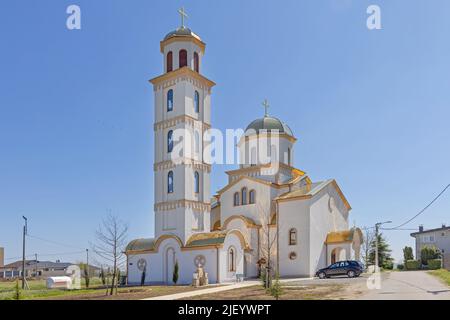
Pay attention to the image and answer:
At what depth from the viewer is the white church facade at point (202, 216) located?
1300 inches

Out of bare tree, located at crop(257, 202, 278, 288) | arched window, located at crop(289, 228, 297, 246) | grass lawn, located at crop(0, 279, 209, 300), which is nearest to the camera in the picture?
grass lawn, located at crop(0, 279, 209, 300)

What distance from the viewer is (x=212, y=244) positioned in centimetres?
3142

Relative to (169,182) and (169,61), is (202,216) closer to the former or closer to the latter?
(169,182)

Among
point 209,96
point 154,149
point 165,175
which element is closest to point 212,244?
point 165,175

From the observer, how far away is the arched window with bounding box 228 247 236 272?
3234 cm

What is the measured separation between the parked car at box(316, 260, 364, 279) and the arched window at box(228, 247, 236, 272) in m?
6.00

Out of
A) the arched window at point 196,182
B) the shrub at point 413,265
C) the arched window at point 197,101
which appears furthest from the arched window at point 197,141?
the shrub at point 413,265

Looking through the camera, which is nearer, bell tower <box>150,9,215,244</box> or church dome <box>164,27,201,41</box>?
bell tower <box>150,9,215,244</box>

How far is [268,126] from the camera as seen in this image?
4422 cm

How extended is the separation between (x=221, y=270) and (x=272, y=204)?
9.66 m

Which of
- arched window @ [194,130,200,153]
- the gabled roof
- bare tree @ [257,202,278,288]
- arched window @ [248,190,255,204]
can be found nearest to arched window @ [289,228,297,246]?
bare tree @ [257,202,278,288]

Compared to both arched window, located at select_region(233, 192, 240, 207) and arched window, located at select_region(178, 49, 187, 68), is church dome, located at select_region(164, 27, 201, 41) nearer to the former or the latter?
arched window, located at select_region(178, 49, 187, 68)
